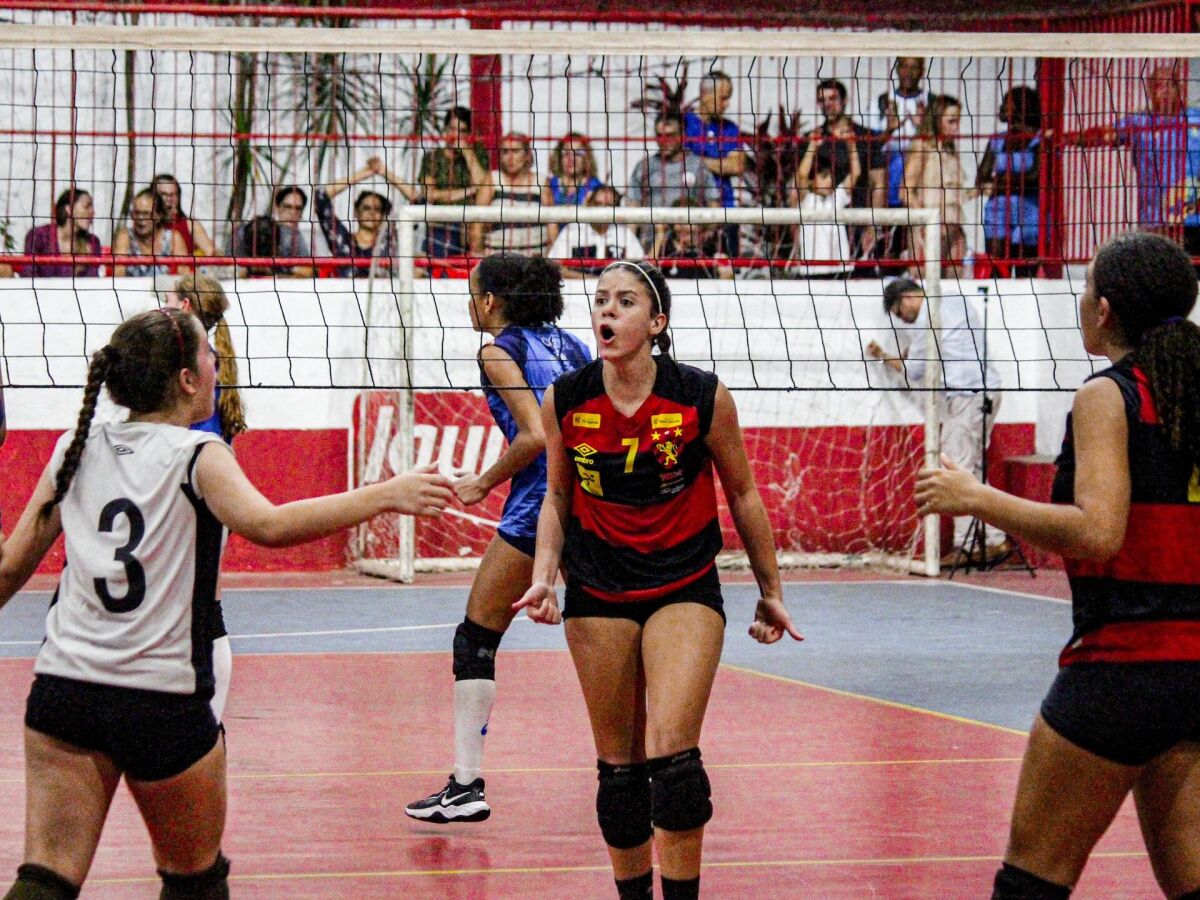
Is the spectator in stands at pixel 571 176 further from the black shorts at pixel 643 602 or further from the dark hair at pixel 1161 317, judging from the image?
the dark hair at pixel 1161 317

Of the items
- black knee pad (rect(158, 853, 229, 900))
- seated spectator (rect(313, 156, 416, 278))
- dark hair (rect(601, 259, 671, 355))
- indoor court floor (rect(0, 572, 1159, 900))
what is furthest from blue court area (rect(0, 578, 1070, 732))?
black knee pad (rect(158, 853, 229, 900))

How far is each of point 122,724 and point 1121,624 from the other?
2.02 m

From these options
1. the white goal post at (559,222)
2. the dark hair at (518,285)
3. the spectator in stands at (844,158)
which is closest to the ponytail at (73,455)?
the dark hair at (518,285)

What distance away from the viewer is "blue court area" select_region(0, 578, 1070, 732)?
849 centimetres

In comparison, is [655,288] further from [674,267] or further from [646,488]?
[674,267]

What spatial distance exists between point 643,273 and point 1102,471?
5.62 ft

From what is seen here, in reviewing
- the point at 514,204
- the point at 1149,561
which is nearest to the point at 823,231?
the point at 514,204

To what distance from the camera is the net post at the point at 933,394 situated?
40.4 feet

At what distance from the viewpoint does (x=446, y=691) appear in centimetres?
830

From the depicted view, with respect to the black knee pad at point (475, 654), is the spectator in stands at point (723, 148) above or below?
above

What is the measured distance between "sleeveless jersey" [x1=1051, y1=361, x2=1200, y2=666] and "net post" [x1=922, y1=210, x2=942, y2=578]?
880 centimetres

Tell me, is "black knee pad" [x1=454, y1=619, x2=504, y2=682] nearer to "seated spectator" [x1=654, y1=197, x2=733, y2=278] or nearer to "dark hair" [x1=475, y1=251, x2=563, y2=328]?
"dark hair" [x1=475, y1=251, x2=563, y2=328]

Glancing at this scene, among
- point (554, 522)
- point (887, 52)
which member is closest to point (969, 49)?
point (887, 52)

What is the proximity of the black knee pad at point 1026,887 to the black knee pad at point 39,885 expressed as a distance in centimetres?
187
